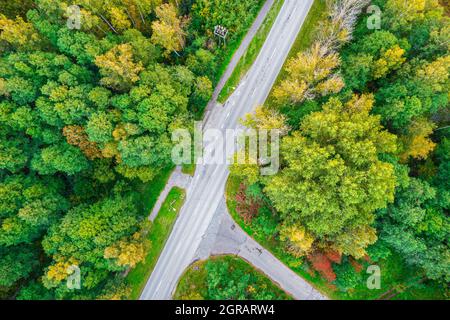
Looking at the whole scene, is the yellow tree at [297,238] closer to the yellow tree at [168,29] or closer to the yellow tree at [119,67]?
the yellow tree at [119,67]

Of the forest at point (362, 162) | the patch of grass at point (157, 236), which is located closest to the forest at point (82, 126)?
the patch of grass at point (157, 236)

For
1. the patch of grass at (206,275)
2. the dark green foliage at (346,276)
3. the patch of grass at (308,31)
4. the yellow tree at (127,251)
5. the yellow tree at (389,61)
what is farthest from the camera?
the patch of grass at (308,31)

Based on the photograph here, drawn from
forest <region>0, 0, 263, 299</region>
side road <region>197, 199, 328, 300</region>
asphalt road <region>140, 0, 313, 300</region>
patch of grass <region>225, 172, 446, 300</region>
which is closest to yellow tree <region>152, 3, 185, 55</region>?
forest <region>0, 0, 263, 299</region>

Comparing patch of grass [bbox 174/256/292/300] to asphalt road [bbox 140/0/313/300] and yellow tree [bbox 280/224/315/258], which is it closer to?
asphalt road [bbox 140/0/313/300]
